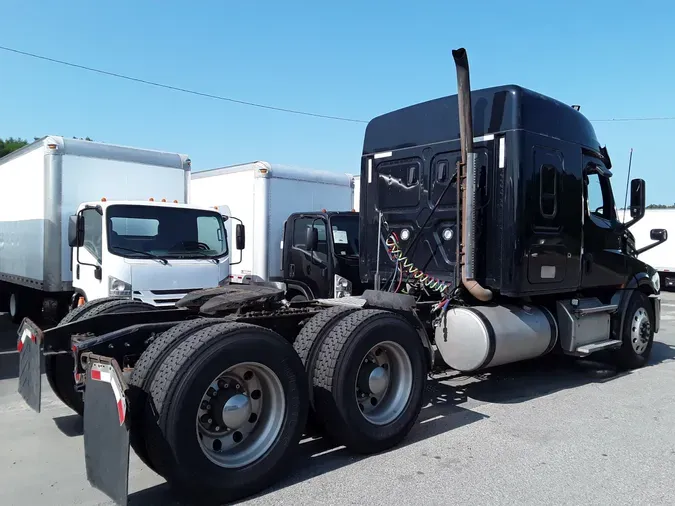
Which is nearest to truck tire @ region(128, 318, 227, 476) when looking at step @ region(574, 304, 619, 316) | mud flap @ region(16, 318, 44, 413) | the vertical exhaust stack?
mud flap @ region(16, 318, 44, 413)

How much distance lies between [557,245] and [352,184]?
6.01 m

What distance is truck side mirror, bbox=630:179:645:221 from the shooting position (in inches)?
292

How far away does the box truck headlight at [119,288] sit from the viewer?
7.07 m

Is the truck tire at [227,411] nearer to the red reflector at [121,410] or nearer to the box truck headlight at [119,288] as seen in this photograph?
the red reflector at [121,410]

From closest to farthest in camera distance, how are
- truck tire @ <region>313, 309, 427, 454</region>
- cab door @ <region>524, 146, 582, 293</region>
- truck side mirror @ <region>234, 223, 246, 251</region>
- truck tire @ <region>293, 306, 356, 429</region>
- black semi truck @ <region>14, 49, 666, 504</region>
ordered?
1. black semi truck @ <region>14, 49, 666, 504</region>
2. truck tire @ <region>313, 309, 427, 454</region>
3. truck tire @ <region>293, 306, 356, 429</region>
4. cab door @ <region>524, 146, 582, 293</region>
5. truck side mirror @ <region>234, 223, 246, 251</region>

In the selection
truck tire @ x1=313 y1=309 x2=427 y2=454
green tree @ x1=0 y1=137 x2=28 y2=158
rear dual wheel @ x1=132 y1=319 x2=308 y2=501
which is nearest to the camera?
rear dual wheel @ x1=132 y1=319 x2=308 y2=501

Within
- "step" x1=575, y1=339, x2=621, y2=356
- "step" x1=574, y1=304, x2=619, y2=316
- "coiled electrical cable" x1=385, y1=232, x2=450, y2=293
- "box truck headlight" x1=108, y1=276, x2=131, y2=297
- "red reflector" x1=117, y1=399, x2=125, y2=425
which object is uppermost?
"coiled electrical cable" x1=385, y1=232, x2=450, y2=293

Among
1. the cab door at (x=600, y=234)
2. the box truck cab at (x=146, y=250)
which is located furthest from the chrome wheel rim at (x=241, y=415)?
the cab door at (x=600, y=234)

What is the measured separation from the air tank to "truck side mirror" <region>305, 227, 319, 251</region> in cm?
344

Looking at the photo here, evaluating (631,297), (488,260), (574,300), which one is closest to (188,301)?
(488,260)

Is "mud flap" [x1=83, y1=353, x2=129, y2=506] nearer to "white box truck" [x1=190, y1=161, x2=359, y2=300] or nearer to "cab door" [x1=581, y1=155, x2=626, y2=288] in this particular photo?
"white box truck" [x1=190, y1=161, x2=359, y2=300]

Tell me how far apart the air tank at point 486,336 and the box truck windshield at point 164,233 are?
3693 mm

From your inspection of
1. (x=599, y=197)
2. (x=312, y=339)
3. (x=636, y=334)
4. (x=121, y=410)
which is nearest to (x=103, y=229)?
(x=312, y=339)

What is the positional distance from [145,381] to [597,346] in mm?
5491
